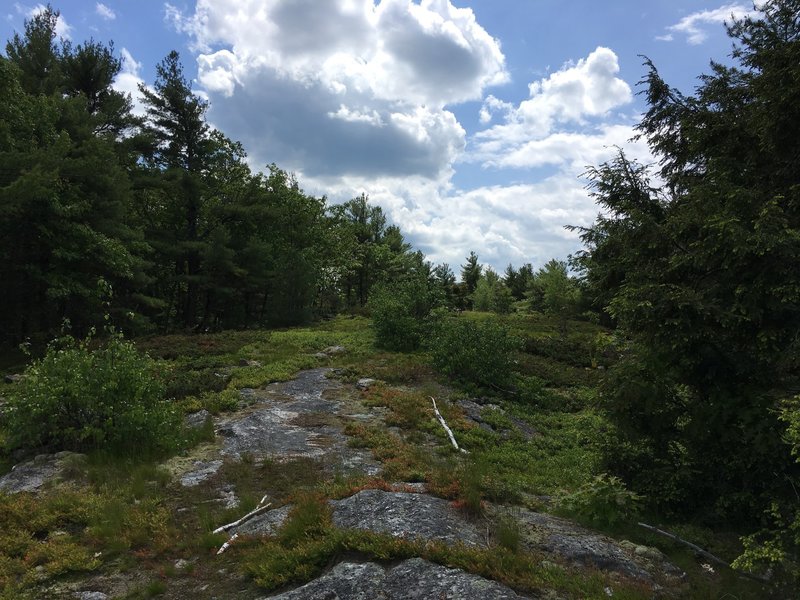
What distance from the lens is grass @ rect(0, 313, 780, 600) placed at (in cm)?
513

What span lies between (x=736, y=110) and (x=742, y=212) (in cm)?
260

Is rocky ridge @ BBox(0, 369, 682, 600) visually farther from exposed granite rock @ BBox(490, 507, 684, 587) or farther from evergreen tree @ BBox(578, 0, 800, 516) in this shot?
evergreen tree @ BBox(578, 0, 800, 516)

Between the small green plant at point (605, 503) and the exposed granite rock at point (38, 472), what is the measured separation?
778cm

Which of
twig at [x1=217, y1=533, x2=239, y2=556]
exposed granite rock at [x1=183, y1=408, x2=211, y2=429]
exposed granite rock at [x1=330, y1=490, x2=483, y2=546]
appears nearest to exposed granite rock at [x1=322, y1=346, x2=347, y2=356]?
exposed granite rock at [x1=183, y1=408, x2=211, y2=429]

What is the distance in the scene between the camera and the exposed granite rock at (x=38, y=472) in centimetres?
733

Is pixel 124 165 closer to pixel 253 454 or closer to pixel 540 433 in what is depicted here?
pixel 253 454

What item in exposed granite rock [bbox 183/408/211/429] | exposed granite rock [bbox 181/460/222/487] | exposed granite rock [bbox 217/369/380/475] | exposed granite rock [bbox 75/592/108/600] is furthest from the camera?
exposed granite rock [bbox 183/408/211/429]

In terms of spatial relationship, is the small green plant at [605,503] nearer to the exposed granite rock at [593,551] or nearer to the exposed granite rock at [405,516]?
the exposed granite rock at [593,551]

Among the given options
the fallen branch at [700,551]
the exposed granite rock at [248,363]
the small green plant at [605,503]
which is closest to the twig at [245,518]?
the small green plant at [605,503]

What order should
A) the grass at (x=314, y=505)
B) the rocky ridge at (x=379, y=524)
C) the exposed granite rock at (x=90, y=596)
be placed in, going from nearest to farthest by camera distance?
the rocky ridge at (x=379, y=524) < the exposed granite rock at (x=90, y=596) < the grass at (x=314, y=505)

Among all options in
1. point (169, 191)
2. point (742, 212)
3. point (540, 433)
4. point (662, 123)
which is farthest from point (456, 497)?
point (169, 191)

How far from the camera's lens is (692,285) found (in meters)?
6.62

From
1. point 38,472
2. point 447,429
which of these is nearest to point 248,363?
point 447,429

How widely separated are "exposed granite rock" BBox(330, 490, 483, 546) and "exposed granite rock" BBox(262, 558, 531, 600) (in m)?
0.59
